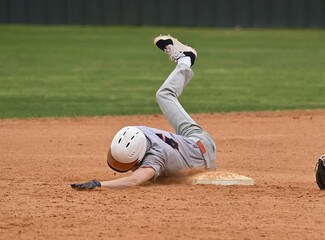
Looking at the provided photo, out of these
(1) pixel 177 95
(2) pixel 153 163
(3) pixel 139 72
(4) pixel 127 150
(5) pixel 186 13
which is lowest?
(5) pixel 186 13

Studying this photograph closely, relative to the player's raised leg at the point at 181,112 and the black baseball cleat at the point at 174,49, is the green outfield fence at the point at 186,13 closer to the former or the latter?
the black baseball cleat at the point at 174,49

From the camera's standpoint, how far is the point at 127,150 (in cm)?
593

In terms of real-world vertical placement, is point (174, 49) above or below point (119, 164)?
above

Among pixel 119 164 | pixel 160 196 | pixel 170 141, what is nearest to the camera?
pixel 160 196

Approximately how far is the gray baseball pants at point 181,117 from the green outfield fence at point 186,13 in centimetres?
2834

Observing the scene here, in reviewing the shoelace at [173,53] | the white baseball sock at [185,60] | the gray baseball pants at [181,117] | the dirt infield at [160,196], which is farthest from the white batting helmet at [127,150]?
the shoelace at [173,53]

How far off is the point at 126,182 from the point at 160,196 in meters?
0.39

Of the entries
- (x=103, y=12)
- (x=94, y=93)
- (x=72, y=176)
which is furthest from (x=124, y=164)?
(x=103, y=12)

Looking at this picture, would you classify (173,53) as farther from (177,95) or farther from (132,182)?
(132,182)

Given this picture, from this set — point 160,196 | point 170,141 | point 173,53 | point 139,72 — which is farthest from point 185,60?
point 139,72

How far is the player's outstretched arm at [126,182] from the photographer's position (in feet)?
19.2

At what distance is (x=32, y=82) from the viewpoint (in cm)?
1645

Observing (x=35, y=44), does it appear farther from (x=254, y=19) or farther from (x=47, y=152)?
(x=47, y=152)

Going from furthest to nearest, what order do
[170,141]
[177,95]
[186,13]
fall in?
1. [186,13]
2. [177,95]
3. [170,141]
